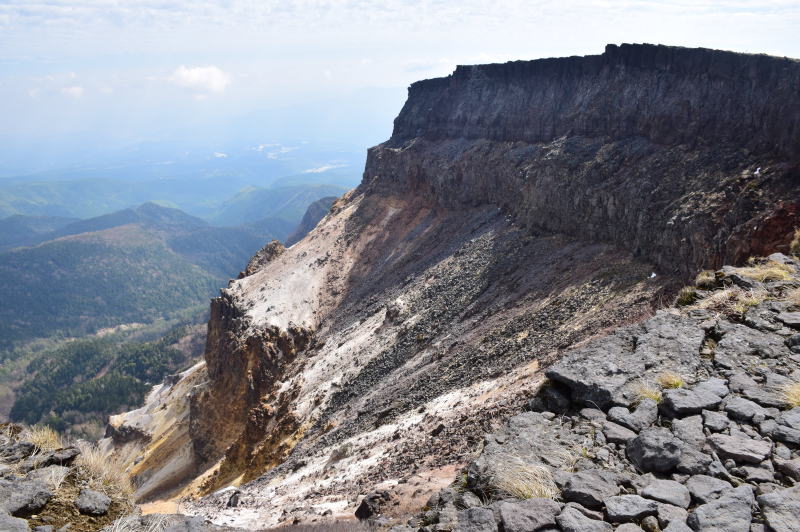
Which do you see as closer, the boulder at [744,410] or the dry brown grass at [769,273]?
the boulder at [744,410]

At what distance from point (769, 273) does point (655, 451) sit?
267 inches

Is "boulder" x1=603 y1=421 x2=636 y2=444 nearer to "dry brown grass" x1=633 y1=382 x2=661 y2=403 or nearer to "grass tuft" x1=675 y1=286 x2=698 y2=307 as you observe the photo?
"dry brown grass" x1=633 y1=382 x2=661 y2=403

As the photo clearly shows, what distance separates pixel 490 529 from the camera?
605 centimetres

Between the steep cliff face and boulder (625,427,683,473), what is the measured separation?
4.22m

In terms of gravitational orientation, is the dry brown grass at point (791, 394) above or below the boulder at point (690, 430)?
above

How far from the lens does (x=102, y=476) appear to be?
9.10 m

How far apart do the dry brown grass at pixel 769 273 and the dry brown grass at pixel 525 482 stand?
24.8ft

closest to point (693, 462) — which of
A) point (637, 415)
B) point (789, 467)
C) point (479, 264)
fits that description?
point (789, 467)

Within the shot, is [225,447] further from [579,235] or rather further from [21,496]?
[21,496]

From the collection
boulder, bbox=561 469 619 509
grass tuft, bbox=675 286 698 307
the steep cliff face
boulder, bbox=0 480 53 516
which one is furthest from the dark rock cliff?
boulder, bbox=0 480 53 516

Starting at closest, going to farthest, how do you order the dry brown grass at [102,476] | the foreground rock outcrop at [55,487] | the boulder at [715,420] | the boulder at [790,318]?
the boulder at [715,420] < the foreground rock outcrop at [55,487] < the dry brown grass at [102,476] < the boulder at [790,318]

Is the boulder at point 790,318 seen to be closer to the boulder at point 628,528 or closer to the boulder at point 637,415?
the boulder at point 637,415

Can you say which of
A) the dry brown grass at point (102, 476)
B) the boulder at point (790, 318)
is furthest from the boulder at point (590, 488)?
the dry brown grass at point (102, 476)

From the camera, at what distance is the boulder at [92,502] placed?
26.0ft
